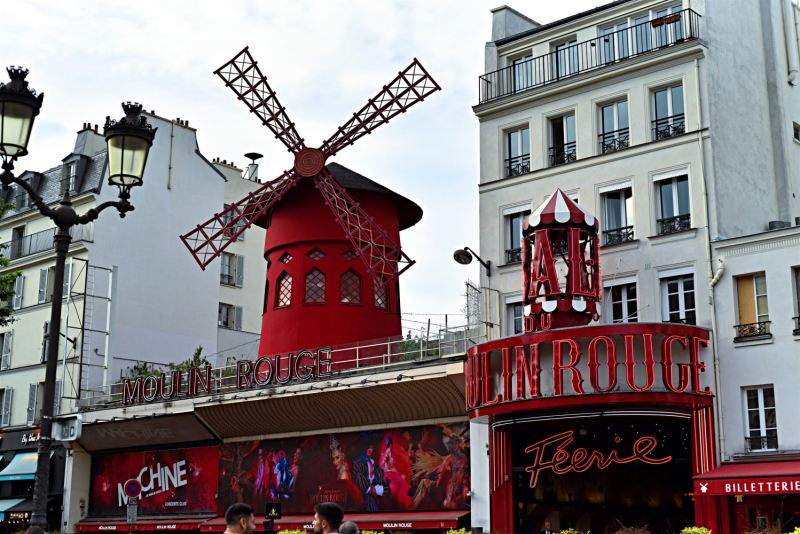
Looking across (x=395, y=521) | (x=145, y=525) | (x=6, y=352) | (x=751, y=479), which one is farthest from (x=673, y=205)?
(x=6, y=352)

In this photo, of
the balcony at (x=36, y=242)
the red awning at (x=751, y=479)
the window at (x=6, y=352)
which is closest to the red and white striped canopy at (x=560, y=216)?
the red awning at (x=751, y=479)

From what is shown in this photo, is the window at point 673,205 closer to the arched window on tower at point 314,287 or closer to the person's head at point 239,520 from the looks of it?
the arched window on tower at point 314,287

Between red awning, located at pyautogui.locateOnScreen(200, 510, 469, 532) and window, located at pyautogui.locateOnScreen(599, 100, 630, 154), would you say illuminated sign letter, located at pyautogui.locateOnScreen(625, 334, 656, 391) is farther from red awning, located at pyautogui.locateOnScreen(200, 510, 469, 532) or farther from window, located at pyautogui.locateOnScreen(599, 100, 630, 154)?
red awning, located at pyautogui.locateOnScreen(200, 510, 469, 532)

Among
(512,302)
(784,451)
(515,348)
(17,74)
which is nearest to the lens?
(17,74)

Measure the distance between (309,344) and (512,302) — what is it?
17.8ft

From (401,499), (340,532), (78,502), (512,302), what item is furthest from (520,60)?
(78,502)

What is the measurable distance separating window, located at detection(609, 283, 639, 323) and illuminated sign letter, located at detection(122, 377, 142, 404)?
37.9ft

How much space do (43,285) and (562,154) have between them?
1571cm

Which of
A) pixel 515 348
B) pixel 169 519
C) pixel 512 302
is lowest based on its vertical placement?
pixel 169 519

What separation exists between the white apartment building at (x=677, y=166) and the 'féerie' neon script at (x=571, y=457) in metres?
1.12

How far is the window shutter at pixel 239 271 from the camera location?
2933 cm

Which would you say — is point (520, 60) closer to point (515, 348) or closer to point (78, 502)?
point (515, 348)

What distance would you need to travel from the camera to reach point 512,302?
16.9 metres

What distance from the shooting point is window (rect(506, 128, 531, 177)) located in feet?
57.5
